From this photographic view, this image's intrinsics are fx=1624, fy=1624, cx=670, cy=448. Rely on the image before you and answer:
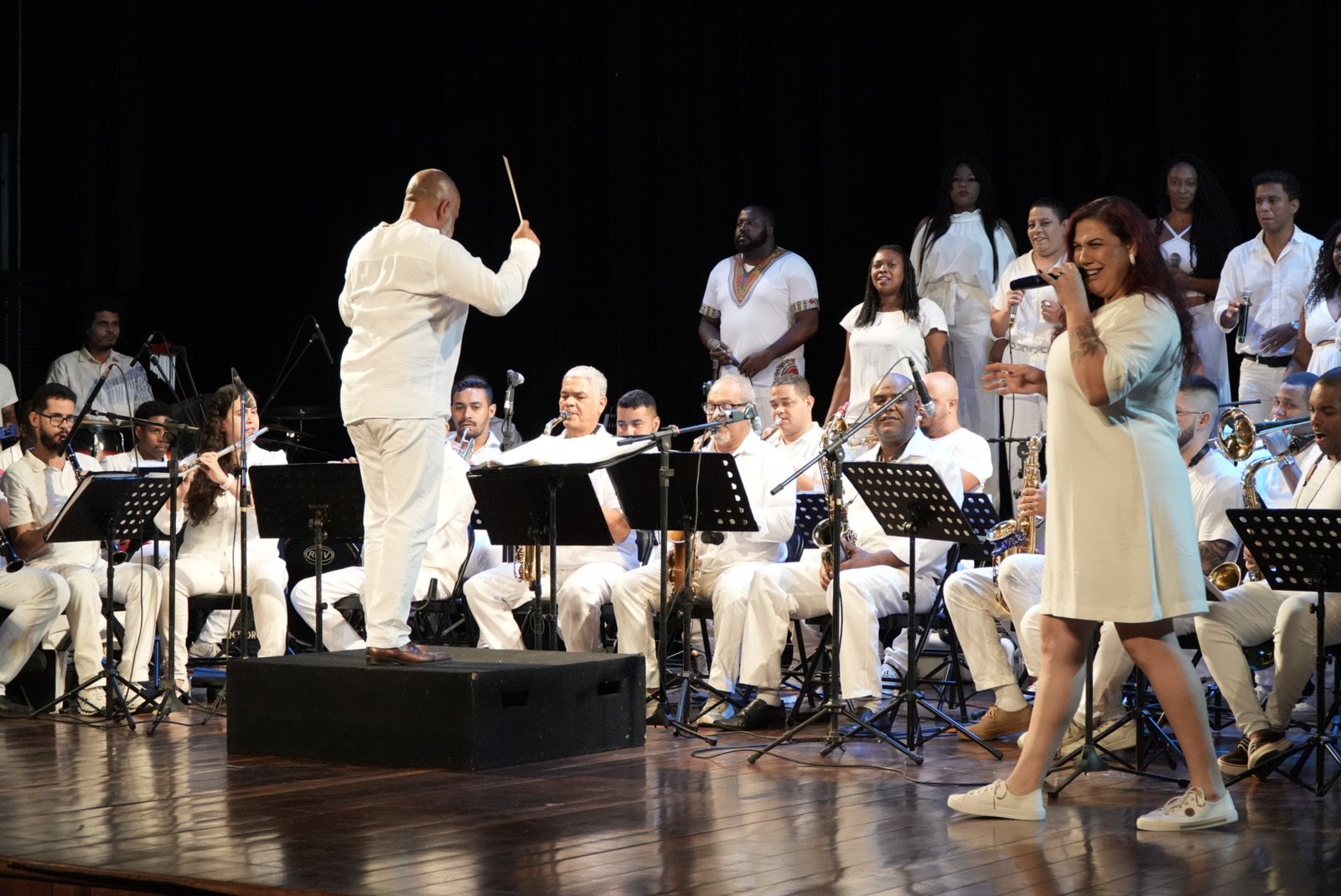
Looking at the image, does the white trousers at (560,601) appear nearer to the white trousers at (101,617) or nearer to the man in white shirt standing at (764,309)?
the white trousers at (101,617)

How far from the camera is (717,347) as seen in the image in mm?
7793

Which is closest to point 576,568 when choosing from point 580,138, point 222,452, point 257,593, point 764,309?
point 257,593

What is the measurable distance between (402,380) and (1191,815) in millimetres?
2460

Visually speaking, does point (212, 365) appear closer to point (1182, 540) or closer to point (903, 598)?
point (903, 598)

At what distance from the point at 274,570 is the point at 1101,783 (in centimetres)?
351

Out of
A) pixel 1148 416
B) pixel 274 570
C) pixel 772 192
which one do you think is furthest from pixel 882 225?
pixel 1148 416

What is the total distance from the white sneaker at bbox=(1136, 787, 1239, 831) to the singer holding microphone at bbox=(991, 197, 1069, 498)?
9.70ft

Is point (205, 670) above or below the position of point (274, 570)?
below

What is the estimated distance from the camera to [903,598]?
5.69 meters

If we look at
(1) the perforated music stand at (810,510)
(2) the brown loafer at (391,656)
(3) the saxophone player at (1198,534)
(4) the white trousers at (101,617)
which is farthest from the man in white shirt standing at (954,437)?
(4) the white trousers at (101,617)

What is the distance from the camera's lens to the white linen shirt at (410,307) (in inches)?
186

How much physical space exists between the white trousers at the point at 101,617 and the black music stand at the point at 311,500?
2.66 ft

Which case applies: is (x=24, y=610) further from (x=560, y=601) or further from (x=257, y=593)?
(x=560, y=601)

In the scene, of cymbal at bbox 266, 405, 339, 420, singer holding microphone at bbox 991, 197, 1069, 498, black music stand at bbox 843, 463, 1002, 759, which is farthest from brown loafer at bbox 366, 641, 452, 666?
cymbal at bbox 266, 405, 339, 420
